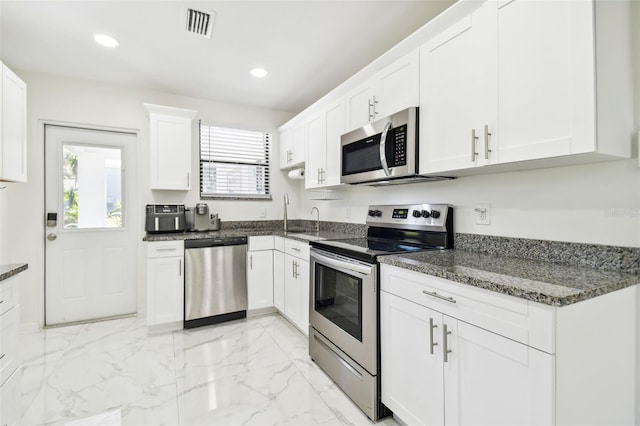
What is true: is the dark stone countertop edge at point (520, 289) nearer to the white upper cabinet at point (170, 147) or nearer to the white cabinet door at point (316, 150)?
the white cabinet door at point (316, 150)

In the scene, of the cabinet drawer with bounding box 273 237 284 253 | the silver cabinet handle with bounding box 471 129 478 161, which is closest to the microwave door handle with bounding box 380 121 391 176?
the silver cabinet handle with bounding box 471 129 478 161

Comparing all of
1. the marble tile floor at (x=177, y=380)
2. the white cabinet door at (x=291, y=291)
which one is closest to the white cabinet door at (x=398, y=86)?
the white cabinet door at (x=291, y=291)

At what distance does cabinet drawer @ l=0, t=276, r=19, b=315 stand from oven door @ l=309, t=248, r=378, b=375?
1696 millimetres

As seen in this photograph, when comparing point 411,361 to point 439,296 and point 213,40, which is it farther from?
point 213,40

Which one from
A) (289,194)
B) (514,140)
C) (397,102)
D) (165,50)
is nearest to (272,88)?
(165,50)

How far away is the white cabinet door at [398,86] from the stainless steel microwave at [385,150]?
88mm

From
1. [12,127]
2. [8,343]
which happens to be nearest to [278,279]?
[8,343]

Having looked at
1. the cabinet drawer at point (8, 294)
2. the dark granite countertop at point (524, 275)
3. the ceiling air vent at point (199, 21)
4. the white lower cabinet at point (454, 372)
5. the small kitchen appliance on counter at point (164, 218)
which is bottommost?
the white lower cabinet at point (454, 372)

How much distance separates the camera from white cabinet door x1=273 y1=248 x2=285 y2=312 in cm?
317

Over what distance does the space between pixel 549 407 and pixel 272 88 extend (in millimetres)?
3319

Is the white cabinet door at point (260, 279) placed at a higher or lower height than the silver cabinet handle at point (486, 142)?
lower

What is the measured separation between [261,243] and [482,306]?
8.01 ft

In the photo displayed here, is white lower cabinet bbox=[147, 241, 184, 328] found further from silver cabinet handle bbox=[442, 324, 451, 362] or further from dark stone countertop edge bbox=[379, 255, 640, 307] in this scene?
silver cabinet handle bbox=[442, 324, 451, 362]

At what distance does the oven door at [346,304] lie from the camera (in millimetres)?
1708
